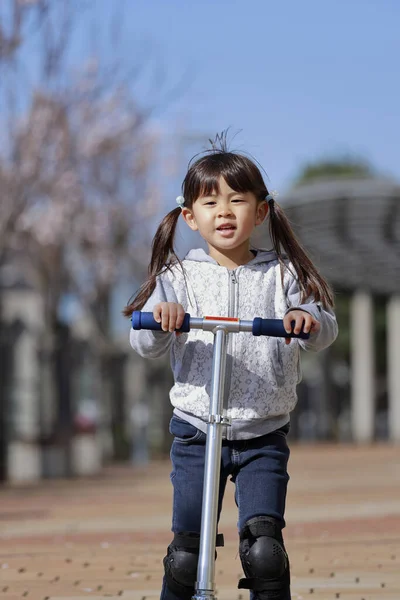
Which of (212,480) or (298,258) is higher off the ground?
(298,258)

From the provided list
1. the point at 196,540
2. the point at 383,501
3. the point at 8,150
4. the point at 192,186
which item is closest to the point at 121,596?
the point at 196,540

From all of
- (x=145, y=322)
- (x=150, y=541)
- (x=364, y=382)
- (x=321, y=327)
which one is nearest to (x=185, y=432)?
(x=145, y=322)

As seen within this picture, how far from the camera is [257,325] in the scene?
3682 mm

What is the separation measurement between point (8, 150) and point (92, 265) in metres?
8.88

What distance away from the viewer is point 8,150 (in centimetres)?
1914

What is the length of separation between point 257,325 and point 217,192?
0.53 m

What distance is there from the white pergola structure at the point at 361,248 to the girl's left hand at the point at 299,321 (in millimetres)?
12598

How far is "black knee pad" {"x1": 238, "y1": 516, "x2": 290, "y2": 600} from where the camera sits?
3803mm

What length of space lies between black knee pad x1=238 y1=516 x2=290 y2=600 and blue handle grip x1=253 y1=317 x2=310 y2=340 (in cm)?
57

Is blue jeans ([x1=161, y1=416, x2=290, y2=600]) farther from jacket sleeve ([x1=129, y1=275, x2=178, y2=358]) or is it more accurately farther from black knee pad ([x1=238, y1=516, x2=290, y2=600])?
jacket sleeve ([x1=129, y1=275, x2=178, y2=358])

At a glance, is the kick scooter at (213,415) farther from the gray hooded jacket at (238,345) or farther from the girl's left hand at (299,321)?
the gray hooded jacket at (238,345)

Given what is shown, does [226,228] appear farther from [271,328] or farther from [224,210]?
[271,328]

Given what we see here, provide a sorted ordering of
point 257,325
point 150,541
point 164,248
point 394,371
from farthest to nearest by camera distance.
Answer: point 394,371
point 150,541
point 164,248
point 257,325

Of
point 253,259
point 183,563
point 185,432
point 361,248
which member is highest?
point 361,248
